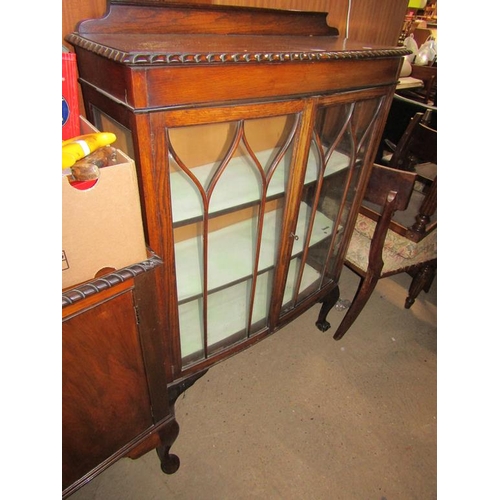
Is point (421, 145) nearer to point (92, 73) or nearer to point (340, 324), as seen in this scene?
point (340, 324)

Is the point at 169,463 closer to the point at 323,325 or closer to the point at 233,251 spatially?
the point at 233,251

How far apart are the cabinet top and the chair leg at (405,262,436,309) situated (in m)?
1.22

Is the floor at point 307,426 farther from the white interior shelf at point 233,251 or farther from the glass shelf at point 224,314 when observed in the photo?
the white interior shelf at point 233,251

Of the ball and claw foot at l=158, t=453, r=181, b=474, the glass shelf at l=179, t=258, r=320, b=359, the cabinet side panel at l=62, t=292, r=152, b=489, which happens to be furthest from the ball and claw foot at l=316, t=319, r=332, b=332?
the cabinet side panel at l=62, t=292, r=152, b=489

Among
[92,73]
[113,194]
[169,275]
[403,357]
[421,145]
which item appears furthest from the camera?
[403,357]

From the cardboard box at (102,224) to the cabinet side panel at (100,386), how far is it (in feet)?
0.27

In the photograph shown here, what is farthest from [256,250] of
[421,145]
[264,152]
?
[421,145]

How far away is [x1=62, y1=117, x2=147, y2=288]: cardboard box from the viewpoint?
57 cm

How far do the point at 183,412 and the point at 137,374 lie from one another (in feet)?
2.10

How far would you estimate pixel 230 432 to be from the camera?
1337 millimetres

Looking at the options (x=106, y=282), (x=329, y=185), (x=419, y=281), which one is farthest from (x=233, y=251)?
(x=419, y=281)

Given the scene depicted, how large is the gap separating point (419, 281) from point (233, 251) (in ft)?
4.00

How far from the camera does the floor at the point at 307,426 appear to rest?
120cm

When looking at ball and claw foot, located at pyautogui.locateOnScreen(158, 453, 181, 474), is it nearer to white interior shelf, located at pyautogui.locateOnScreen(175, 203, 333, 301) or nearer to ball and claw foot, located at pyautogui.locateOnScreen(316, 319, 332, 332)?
white interior shelf, located at pyautogui.locateOnScreen(175, 203, 333, 301)
